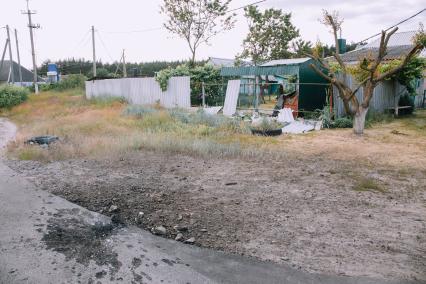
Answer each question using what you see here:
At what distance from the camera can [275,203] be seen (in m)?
5.27

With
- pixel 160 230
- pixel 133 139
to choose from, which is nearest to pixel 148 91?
pixel 133 139

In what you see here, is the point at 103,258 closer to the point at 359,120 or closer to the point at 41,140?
the point at 41,140

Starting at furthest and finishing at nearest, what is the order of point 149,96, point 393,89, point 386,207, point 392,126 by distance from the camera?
point 149,96 < point 393,89 < point 392,126 < point 386,207

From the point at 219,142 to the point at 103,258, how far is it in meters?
6.58

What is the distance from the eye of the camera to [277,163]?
25.4 ft

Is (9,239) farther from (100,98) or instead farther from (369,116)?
(100,98)

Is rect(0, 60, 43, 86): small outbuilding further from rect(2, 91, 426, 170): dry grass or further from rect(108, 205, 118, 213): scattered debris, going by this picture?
rect(108, 205, 118, 213): scattered debris

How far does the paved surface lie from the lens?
3.37 metres

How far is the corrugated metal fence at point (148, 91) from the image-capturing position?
18.0 metres

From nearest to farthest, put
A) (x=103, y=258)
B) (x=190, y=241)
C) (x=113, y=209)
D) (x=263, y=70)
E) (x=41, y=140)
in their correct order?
(x=103, y=258)
(x=190, y=241)
(x=113, y=209)
(x=41, y=140)
(x=263, y=70)

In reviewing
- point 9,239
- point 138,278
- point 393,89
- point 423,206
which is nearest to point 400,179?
point 423,206

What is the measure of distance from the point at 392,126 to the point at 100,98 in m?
16.9

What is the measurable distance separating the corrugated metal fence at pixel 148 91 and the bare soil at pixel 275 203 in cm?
1015

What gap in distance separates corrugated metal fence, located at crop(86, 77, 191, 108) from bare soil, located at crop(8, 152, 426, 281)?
400 inches
